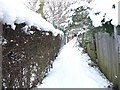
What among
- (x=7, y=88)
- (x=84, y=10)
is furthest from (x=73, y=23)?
(x=7, y=88)

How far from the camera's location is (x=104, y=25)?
6.96m

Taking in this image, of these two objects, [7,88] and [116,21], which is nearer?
[7,88]

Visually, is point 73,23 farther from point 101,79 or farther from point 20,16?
point 20,16

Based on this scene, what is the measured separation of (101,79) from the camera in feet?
27.6

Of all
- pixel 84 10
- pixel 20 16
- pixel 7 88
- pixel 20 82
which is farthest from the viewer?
pixel 84 10

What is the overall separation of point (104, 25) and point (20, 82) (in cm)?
306

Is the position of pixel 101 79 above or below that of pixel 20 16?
below

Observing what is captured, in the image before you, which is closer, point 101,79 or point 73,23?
point 101,79

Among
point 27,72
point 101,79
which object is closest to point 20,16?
point 27,72

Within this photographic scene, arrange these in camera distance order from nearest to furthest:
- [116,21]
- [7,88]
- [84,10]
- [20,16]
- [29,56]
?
1. [20,16]
2. [7,88]
3. [29,56]
4. [116,21]
5. [84,10]

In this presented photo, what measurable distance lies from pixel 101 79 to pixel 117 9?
3207 mm

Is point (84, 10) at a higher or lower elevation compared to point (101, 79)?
higher

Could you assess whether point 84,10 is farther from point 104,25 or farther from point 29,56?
point 29,56

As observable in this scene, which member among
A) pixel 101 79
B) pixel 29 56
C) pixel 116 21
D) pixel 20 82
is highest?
pixel 116 21
